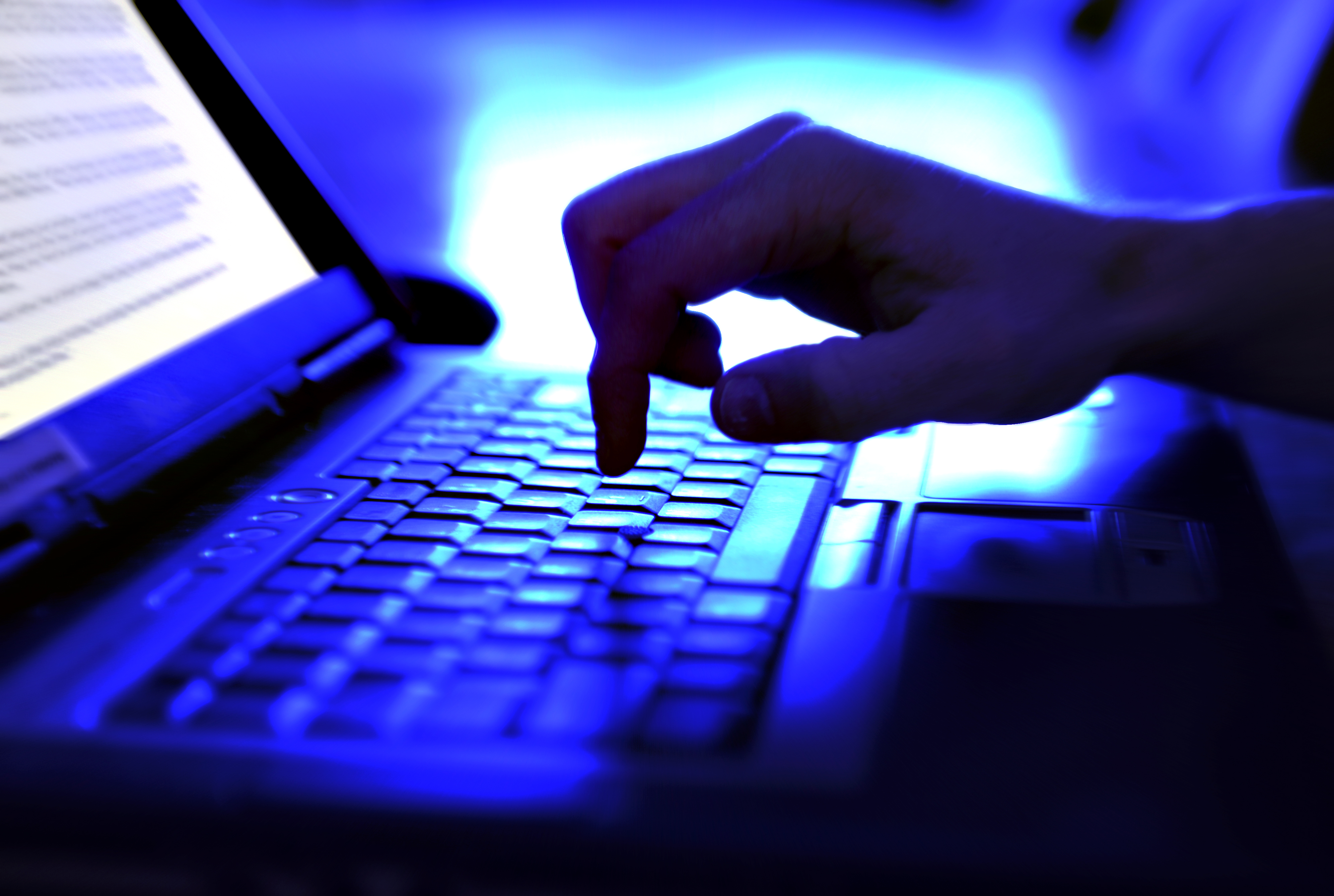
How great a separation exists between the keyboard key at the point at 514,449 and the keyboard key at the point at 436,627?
5.9 inches

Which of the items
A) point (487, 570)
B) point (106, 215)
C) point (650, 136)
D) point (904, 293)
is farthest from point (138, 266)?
point (650, 136)

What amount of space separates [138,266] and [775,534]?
0.32 meters

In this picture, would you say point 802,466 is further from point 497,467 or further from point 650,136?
point 650,136

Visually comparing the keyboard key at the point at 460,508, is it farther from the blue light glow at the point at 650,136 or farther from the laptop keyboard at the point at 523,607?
the blue light glow at the point at 650,136

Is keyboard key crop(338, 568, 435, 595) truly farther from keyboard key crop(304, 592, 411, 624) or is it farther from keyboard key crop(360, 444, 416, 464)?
keyboard key crop(360, 444, 416, 464)

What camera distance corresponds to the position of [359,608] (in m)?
0.32

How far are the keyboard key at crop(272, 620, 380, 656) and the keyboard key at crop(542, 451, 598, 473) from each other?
155 mm

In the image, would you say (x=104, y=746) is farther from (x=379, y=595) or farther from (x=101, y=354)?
(x=101, y=354)

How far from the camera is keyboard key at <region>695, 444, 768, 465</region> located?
0.45m

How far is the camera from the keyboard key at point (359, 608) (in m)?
0.31

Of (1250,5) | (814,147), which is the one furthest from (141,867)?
(1250,5)

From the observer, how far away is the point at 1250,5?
4.24ft

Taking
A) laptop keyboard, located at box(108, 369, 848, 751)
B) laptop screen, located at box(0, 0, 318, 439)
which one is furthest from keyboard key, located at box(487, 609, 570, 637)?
laptop screen, located at box(0, 0, 318, 439)

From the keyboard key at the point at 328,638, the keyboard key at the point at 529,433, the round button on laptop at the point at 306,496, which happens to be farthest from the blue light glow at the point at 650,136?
the keyboard key at the point at 328,638
